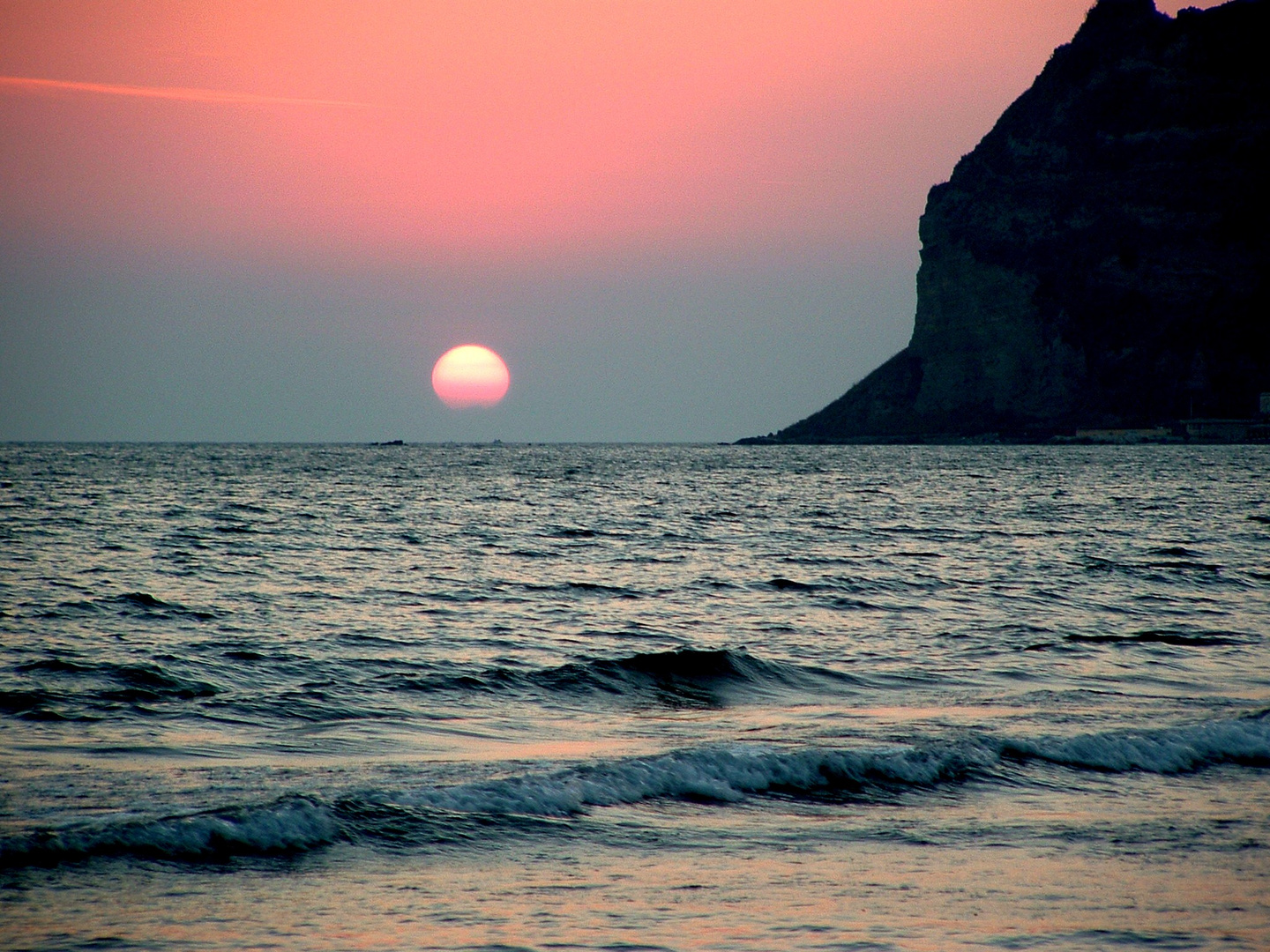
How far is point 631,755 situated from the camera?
37.1 feet

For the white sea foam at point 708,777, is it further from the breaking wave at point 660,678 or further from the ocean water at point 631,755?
the breaking wave at point 660,678

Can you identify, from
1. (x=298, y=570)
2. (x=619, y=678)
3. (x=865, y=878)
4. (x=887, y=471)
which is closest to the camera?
(x=865, y=878)

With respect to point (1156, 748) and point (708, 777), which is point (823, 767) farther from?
point (1156, 748)

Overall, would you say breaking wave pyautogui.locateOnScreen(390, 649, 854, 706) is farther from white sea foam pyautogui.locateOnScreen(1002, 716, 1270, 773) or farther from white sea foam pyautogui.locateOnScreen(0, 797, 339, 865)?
white sea foam pyautogui.locateOnScreen(0, 797, 339, 865)

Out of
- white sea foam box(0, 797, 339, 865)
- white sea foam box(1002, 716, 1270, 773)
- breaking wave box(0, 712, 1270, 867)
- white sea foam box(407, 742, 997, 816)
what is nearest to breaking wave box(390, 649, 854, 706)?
white sea foam box(407, 742, 997, 816)

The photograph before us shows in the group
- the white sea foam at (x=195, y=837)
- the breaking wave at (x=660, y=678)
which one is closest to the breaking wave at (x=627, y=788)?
the white sea foam at (x=195, y=837)

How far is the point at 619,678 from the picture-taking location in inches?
617

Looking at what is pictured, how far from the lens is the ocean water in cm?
702

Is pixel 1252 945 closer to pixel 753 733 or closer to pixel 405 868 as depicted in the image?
pixel 405 868

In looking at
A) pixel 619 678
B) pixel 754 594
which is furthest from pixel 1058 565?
pixel 619 678

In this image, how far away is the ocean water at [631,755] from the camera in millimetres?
7023

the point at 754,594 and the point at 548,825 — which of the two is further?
the point at 754,594

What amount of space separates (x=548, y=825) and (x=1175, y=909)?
4372mm

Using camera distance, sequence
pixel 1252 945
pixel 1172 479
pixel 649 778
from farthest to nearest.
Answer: pixel 1172 479, pixel 649 778, pixel 1252 945
